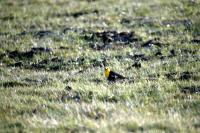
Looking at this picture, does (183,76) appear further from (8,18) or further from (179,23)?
(8,18)

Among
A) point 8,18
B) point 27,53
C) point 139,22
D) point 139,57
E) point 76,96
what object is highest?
point 139,22

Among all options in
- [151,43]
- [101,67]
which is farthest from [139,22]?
[101,67]

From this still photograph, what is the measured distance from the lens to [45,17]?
30703mm

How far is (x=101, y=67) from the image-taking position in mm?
17062

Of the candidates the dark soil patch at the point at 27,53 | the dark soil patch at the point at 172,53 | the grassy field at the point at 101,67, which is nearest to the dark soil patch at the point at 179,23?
the grassy field at the point at 101,67

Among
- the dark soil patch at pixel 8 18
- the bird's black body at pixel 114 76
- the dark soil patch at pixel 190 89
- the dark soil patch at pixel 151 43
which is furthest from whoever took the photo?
the dark soil patch at pixel 8 18

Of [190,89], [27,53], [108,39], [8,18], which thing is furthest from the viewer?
[8,18]

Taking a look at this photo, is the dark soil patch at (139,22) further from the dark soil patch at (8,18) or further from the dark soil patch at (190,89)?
the dark soil patch at (190,89)

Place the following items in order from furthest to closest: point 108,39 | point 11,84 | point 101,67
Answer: point 108,39, point 101,67, point 11,84

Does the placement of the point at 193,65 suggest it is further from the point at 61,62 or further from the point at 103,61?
the point at 61,62

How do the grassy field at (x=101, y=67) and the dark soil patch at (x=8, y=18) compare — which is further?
the dark soil patch at (x=8, y=18)

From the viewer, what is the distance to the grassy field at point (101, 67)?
9.99 m

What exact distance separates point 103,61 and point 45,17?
1374cm

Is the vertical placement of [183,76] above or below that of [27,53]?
above
